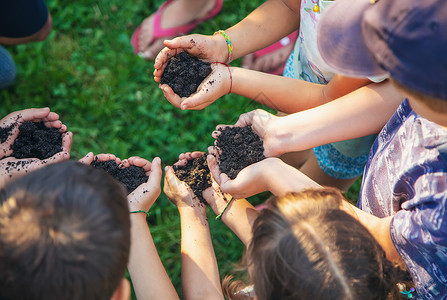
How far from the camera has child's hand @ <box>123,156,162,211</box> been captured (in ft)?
8.74

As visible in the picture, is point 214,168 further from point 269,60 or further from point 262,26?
point 269,60

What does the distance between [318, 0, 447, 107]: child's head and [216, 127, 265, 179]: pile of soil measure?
104 cm

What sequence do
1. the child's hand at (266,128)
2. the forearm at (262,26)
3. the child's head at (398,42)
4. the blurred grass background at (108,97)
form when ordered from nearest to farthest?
the child's head at (398,42)
the child's hand at (266,128)
the forearm at (262,26)
the blurred grass background at (108,97)

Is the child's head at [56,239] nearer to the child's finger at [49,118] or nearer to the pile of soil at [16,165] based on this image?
the pile of soil at [16,165]

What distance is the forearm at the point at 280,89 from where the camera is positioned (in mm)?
2824

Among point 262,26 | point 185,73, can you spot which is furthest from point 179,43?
point 262,26

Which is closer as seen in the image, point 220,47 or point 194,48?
point 194,48

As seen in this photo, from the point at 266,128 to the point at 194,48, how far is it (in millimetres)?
839

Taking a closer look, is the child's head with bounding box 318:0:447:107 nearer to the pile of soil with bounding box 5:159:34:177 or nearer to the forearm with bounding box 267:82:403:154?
the forearm with bounding box 267:82:403:154

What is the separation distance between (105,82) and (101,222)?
117 inches

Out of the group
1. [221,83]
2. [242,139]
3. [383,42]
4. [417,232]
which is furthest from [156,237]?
[383,42]

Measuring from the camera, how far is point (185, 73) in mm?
2771

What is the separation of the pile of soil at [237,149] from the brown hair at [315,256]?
824 millimetres

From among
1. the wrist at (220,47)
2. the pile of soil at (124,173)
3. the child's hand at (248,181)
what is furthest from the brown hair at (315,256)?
the wrist at (220,47)
